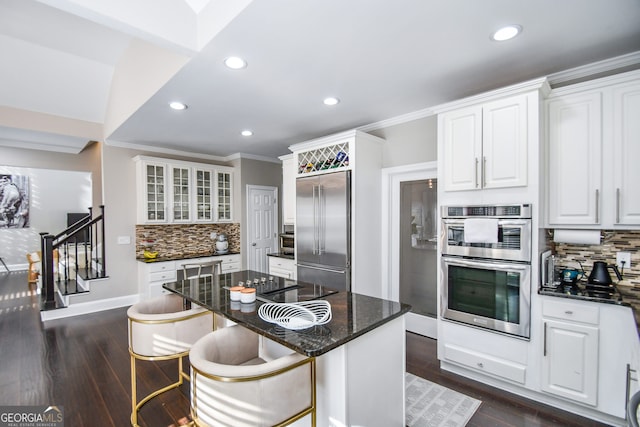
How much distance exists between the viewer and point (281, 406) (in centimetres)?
140

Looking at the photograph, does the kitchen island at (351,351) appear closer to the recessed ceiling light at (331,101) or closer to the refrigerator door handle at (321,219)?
the refrigerator door handle at (321,219)

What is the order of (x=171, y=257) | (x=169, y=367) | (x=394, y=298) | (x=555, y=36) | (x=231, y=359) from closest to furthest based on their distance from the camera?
(x=231, y=359) < (x=555, y=36) < (x=169, y=367) < (x=394, y=298) < (x=171, y=257)

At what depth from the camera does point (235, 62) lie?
231cm

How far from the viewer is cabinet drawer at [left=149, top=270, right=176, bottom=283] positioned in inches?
188

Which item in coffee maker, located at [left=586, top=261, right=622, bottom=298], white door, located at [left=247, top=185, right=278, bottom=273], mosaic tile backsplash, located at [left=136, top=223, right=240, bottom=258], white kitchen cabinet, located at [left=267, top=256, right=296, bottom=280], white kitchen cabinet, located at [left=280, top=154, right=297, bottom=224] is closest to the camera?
coffee maker, located at [left=586, top=261, right=622, bottom=298]

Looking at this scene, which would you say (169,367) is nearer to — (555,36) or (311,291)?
(311,291)

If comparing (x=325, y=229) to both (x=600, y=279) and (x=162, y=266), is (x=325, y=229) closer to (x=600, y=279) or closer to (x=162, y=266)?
(x=600, y=279)

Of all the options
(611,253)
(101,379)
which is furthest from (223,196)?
(611,253)

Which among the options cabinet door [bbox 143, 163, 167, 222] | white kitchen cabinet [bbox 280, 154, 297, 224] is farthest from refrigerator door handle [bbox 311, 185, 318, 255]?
cabinet door [bbox 143, 163, 167, 222]

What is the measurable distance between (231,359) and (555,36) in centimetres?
299

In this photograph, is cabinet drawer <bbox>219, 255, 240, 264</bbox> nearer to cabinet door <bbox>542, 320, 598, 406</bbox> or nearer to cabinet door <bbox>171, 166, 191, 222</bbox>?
cabinet door <bbox>171, 166, 191, 222</bbox>

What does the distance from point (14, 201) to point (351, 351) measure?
1063cm

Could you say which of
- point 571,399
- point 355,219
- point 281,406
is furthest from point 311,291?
point 571,399

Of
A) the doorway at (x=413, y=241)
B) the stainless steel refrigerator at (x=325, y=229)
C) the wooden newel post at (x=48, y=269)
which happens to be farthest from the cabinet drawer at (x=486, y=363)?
the wooden newel post at (x=48, y=269)
